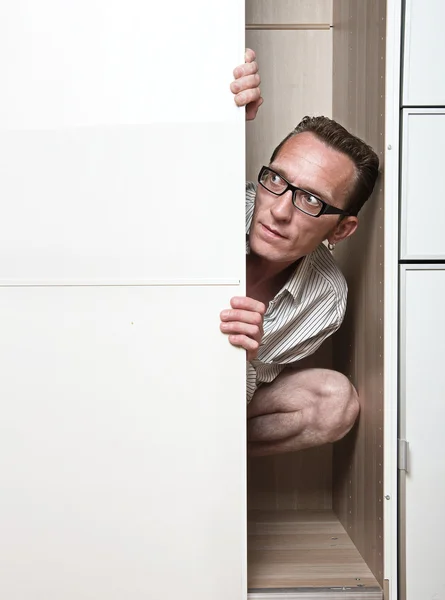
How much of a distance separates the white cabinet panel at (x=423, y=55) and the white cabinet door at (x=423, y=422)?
1.13 ft

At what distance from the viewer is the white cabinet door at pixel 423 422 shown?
4.29ft

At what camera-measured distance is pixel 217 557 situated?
3.95 ft

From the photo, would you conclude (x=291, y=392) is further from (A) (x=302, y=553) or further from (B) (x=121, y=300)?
(B) (x=121, y=300)

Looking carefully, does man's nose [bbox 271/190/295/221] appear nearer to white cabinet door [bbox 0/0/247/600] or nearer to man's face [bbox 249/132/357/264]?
man's face [bbox 249/132/357/264]

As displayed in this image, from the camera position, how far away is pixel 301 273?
159cm

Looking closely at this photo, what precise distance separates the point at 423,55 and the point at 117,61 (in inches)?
23.9

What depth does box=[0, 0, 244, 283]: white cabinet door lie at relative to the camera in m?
1.20

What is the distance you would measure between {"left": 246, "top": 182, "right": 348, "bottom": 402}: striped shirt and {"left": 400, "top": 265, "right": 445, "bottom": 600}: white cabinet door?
0.94 feet

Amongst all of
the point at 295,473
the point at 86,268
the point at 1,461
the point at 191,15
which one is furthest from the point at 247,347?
the point at 295,473

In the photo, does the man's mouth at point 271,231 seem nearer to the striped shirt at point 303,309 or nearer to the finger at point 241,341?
the striped shirt at point 303,309

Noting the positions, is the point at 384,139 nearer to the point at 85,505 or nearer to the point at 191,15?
the point at 191,15

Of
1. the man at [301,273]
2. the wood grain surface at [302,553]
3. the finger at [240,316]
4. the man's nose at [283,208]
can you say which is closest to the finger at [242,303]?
the finger at [240,316]

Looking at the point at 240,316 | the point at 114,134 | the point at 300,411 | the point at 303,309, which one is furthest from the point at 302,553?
the point at 114,134

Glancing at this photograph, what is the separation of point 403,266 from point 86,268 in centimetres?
63
